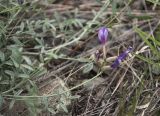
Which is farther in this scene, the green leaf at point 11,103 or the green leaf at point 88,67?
the green leaf at point 88,67

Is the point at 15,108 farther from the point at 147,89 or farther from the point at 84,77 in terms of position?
the point at 147,89

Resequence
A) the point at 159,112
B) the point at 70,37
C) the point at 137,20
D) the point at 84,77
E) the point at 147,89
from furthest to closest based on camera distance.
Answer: the point at 137,20, the point at 70,37, the point at 84,77, the point at 147,89, the point at 159,112

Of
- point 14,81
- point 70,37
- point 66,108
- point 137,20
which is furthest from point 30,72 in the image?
point 137,20

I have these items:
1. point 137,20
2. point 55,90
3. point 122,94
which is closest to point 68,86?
point 55,90

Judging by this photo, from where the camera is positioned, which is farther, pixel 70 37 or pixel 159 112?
pixel 70 37

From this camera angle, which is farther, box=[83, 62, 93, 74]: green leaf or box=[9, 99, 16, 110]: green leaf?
box=[83, 62, 93, 74]: green leaf

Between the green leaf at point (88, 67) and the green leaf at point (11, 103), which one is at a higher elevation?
the green leaf at point (88, 67)

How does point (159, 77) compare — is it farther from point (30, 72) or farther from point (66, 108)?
point (30, 72)

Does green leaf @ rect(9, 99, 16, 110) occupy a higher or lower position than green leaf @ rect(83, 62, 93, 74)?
lower

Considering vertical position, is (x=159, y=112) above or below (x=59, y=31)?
below

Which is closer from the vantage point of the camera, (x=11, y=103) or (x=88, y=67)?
(x=11, y=103)

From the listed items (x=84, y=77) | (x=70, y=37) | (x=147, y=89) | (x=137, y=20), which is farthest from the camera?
(x=137, y=20)
